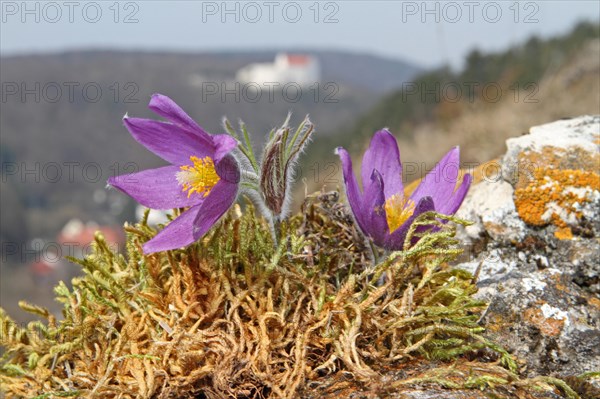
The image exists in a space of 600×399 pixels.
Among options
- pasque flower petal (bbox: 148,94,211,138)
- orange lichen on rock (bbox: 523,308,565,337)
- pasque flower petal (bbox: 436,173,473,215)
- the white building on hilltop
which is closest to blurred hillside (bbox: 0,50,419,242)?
the white building on hilltop

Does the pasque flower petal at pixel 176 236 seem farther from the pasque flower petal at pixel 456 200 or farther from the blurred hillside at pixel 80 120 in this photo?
the blurred hillside at pixel 80 120

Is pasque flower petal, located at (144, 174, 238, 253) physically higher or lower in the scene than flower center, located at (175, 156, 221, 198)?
lower

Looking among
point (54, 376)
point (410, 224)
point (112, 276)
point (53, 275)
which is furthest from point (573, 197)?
point (53, 275)

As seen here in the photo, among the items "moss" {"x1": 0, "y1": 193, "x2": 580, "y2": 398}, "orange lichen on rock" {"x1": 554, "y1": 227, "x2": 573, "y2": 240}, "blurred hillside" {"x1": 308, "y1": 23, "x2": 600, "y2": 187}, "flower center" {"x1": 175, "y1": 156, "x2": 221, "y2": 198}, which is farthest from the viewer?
"blurred hillside" {"x1": 308, "y1": 23, "x2": 600, "y2": 187}

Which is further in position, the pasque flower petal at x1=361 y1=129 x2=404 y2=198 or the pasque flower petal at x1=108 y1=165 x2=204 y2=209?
the pasque flower petal at x1=361 y1=129 x2=404 y2=198

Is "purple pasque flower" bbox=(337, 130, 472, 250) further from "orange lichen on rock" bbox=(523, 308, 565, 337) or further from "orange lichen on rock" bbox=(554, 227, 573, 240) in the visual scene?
"orange lichen on rock" bbox=(554, 227, 573, 240)

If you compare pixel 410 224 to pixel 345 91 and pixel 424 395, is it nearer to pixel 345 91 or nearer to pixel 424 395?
pixel 424 395
